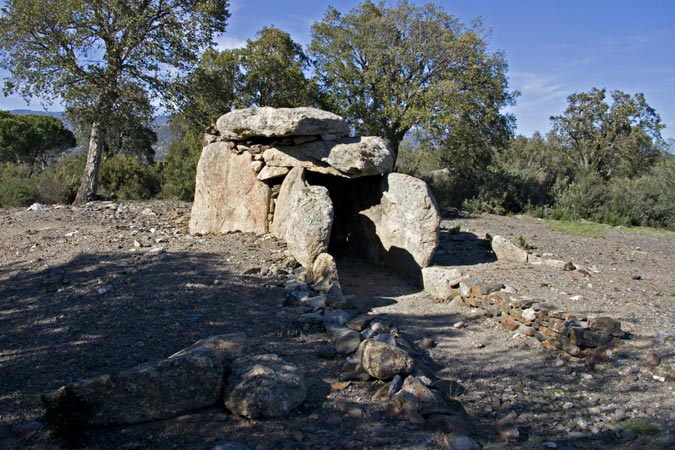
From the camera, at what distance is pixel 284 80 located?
50.7ft

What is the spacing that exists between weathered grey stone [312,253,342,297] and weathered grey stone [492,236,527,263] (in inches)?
129

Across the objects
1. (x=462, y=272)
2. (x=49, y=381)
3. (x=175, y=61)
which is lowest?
(x=49, y=381)

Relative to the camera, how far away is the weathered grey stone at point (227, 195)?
934cm

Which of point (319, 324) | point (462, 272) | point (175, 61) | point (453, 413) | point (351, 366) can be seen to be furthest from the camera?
point (175, 61)

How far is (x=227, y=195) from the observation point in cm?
954

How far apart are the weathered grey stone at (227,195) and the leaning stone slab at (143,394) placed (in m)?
5.42

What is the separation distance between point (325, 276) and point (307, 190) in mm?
1399

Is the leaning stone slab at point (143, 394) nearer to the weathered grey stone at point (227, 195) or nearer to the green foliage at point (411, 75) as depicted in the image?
the weathered grey stone at point (227, 195)

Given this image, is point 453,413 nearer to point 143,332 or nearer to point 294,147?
point 143,332

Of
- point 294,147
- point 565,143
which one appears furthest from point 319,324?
point 565,143

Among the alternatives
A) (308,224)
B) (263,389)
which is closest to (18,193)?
Answer: (308,224)

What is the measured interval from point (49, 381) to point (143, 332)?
3.43ft

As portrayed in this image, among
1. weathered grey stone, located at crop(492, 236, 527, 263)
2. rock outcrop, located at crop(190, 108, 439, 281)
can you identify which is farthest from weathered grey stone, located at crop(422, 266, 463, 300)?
weathered grey stone, located at crop(492, 236, 527, 263)

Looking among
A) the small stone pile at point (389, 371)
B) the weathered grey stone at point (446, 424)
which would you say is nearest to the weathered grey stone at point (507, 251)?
the small stone pile at point (389, 371)
